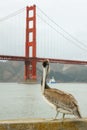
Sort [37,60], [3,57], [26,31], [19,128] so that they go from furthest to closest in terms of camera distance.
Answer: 1. [26,31]
2. [37,60]
3. [3,57]
4. [19,128]

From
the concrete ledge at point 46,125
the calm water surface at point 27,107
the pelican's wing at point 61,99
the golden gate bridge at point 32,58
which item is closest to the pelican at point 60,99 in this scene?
the pelican's wing at point 61,99

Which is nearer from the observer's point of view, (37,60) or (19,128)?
(19,128)

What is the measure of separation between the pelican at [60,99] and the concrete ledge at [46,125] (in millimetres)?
155

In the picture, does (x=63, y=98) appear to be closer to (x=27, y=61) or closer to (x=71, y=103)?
(x=71, y=103)

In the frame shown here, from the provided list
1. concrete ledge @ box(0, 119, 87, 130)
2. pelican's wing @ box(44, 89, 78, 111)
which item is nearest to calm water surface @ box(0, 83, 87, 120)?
concrete ledge @ box(0, 119, 87, 130)

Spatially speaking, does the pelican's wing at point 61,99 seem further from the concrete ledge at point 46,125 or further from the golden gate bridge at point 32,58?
the golden gate bridge at point 32,58

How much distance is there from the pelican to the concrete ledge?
0.16 meters

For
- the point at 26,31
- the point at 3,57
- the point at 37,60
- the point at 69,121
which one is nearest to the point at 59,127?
the point at 69,121

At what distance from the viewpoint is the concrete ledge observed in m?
5.52

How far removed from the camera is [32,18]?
88.4 meters

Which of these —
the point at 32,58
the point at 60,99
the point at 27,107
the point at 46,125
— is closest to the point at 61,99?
the point at 60,99

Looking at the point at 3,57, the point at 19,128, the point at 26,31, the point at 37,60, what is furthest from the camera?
the point at 26,31

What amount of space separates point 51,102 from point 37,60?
71174 millimetres

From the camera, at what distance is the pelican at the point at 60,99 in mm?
5555
